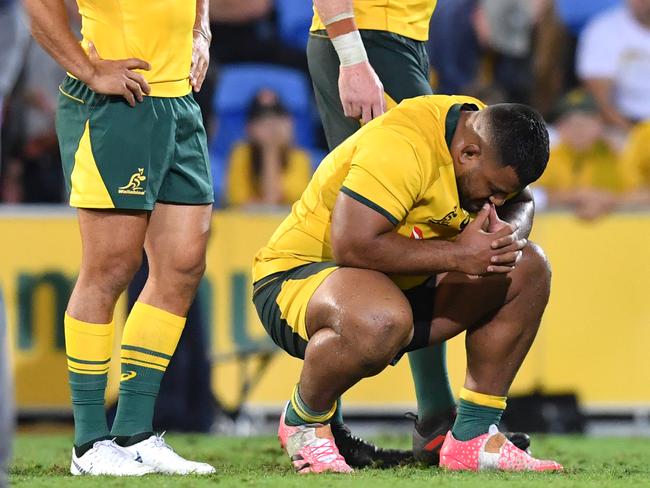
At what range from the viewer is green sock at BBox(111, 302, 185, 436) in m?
3.85

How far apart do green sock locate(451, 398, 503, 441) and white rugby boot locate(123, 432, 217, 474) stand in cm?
79

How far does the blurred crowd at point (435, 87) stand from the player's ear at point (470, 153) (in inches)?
136

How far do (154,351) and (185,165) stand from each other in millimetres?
604

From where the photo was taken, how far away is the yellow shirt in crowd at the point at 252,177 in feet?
23.5

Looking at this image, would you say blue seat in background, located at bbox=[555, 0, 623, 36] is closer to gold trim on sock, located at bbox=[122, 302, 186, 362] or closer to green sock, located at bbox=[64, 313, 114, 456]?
gold trim on sock, located at bbox=[122, 302, 186, 362]

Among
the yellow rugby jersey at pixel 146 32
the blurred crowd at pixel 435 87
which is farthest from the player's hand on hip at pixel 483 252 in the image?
the blurred crowd at pixel 435 87

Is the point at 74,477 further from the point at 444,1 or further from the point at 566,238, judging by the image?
the point at 444,1

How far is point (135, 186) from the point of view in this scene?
3.75 m

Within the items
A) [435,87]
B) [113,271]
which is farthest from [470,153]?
[435,87]

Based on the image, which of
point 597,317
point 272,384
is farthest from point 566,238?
point 272,384

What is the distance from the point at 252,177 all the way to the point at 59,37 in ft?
11.5

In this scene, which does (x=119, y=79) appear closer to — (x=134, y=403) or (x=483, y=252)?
(x=134, y=403)

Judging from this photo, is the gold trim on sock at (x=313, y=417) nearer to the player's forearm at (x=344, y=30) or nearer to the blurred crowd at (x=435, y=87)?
the player's forearm at (x=344, y=30)

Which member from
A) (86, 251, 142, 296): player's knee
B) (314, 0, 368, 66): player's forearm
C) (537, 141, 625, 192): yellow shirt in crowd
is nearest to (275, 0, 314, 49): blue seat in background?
(537, 141, 625, 192): yellow shirt in crowd
